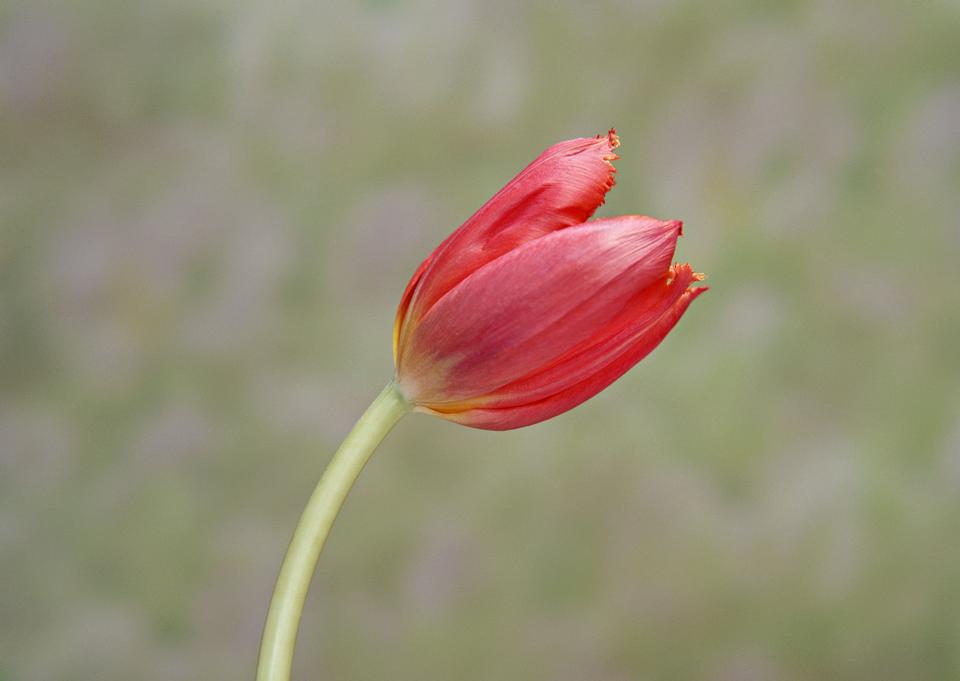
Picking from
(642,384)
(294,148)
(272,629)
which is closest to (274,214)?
(294,148)

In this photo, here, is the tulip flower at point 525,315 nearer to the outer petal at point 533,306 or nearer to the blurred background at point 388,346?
the outer petal at point 533,306

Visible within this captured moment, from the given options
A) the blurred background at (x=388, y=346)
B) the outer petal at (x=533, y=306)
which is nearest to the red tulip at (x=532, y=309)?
the outer petal at (x=533, y=306)

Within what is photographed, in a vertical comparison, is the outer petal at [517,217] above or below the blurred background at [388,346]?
below

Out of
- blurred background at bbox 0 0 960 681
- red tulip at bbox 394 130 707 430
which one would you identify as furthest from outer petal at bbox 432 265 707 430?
blurred background at bbox 0 0 960 681

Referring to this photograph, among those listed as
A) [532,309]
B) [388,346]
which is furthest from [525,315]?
[388,346]

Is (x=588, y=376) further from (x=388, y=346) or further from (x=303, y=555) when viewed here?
(x=388, y=346)

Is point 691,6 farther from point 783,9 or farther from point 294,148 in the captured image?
point 294,148
